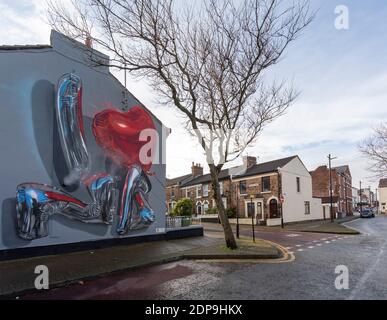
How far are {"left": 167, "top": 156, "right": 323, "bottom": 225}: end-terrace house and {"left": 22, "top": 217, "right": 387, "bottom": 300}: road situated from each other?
70.1 feet

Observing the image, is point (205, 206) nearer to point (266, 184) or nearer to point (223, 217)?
point (266, 184)

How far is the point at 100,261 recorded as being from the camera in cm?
1012

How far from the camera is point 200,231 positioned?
17688 millimetres

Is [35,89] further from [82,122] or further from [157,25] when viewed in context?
[157,25]

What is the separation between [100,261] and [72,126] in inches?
203

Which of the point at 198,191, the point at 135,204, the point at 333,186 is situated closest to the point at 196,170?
the point at 198,191

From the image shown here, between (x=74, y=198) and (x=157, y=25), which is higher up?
(x=157, y=25)

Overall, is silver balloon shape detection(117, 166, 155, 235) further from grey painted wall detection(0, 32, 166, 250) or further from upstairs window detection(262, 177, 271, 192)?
upstairs window detection(262, 177, 271, 192)

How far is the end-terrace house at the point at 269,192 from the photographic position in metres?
34.0

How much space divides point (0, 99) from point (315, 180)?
54.7 meters

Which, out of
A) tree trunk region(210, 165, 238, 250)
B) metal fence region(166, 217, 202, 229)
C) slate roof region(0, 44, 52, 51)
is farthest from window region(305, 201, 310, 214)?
slate roof region(0, 44, 52, 51)
